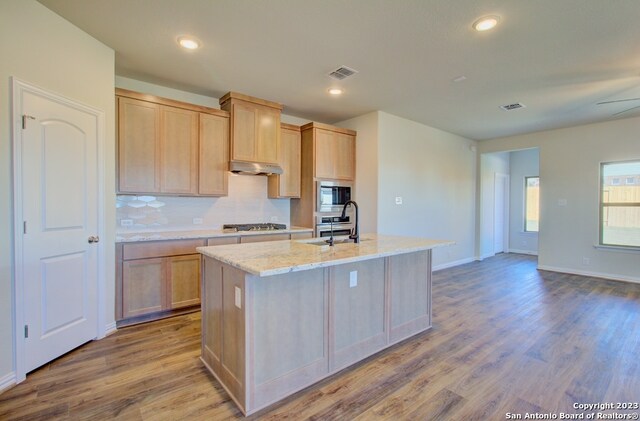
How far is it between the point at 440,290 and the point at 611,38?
3352 mm

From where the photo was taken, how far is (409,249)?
8.29 ft

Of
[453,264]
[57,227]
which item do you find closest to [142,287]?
[57,227]

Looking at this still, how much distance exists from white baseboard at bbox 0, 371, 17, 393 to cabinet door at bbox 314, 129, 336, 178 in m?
3.69

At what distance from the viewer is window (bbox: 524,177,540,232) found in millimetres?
7816

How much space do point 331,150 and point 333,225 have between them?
1179 mm

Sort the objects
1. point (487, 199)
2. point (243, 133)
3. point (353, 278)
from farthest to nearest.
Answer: point (487, 199) < point (243, 133) < point (353, 278)

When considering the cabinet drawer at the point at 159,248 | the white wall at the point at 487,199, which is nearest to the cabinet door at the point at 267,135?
the cabinet drawer at the point at 159,248

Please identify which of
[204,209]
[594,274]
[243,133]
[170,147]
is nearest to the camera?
[170,147]

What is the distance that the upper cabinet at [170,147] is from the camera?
3322 mm

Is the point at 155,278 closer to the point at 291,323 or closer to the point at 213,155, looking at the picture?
the point at 213,155

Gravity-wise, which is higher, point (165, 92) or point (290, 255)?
point (165, 92)

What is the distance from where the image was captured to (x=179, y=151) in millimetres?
3664

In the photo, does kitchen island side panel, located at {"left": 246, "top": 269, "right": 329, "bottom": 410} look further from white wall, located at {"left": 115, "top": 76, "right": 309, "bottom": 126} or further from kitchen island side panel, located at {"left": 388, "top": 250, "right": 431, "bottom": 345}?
white wall, located at {"left": 115, "top": 76, "right": 309, "bottom": 126}

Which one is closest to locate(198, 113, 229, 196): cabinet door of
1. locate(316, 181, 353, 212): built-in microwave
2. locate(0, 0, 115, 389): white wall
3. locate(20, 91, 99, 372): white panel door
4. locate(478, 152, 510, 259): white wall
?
locate(0, 0, 115, 389): white wall
